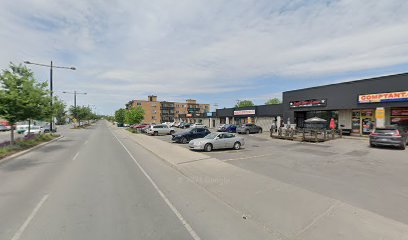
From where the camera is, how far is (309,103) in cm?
2698

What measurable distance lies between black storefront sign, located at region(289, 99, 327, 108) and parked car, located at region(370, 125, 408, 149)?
389 inches

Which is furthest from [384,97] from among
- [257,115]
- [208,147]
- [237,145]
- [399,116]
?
[257,115]

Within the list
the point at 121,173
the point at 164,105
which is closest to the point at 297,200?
the point at 121,173

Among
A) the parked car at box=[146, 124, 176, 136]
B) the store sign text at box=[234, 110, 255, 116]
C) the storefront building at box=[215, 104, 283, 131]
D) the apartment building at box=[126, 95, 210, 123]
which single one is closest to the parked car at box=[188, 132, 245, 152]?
the parked car at box=[146, 124, 176, 136]

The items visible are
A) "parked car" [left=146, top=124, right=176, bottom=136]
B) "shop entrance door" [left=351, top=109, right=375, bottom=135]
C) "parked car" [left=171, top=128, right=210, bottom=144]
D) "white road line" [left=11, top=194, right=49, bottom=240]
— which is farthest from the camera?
"parked car" [left=146, top=124, right=176, bottom=136]

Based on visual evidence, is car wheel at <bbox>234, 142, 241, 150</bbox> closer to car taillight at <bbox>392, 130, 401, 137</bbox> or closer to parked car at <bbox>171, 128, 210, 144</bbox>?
parked car at <bbox>171, 128, 210, 144</bbox>

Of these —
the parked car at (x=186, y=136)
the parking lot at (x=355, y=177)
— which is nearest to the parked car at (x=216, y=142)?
the parking lot at (x=355, y=177)

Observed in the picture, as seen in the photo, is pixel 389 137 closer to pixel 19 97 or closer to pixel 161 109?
pixel 19 97

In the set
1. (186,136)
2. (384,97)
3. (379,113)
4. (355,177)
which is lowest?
(355,177)

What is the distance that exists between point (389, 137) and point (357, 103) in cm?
802

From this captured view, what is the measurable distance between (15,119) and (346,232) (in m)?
18.8

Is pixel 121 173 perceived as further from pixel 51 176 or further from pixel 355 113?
pixel 355 113

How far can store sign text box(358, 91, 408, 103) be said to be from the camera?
18655 millimetres

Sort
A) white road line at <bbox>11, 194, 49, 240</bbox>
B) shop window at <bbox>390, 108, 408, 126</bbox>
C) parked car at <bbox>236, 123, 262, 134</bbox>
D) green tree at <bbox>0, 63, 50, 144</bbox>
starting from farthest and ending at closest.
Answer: parked car at <bbox>236, 123, 262, 134</bbox> → shop window at <bbox>390, 108, 408, 126</bbox> → green tree at <bbox>0, 63, 50, 144</bbox> → white road line at <bbox>11, 194, 49, 240</bbox>
